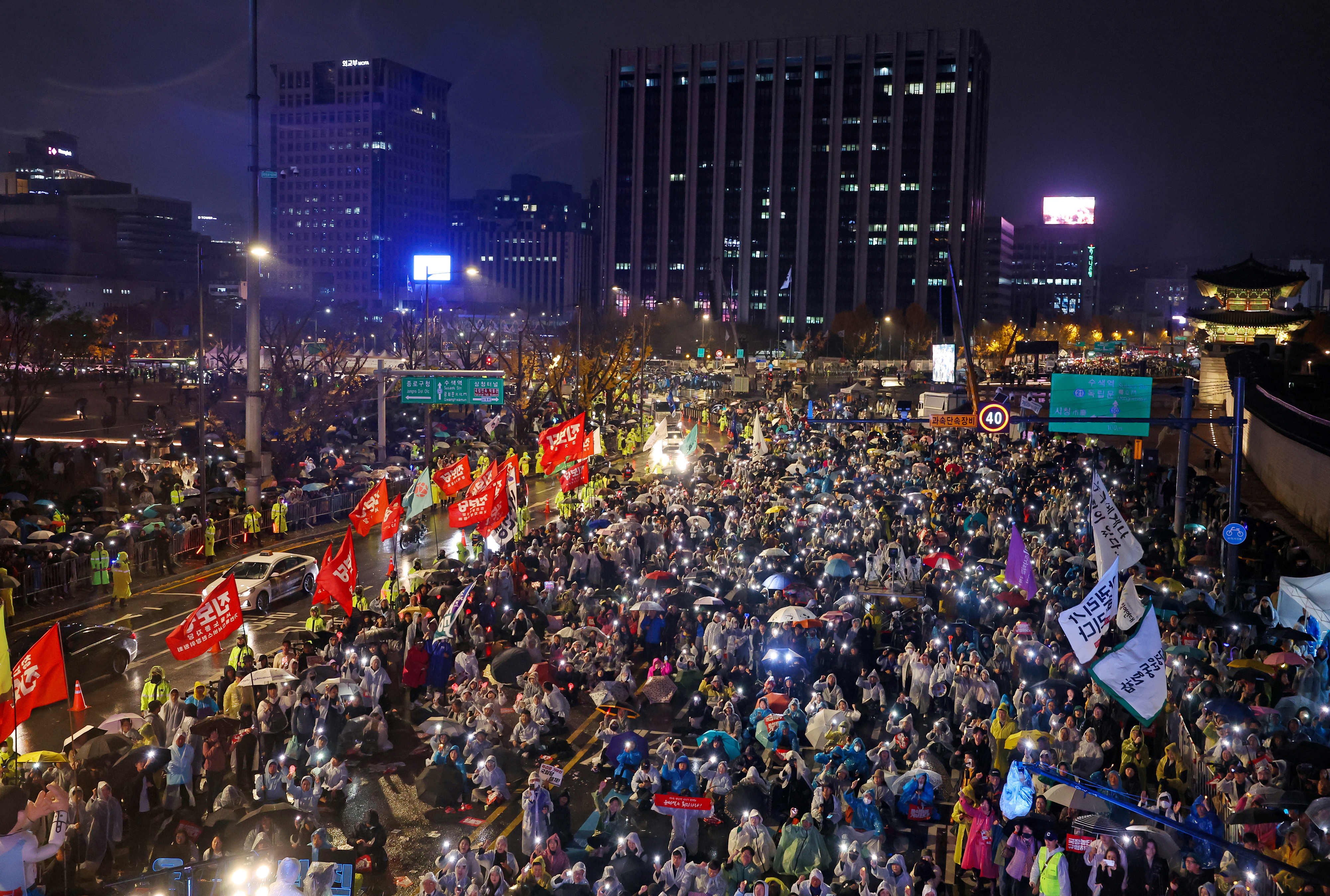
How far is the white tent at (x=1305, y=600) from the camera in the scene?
14711 mm

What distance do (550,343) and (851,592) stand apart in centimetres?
6517

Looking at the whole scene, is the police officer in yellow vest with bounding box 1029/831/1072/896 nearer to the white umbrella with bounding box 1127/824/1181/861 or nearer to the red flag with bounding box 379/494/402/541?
the white umbrella with bounding box 1127/824/1181/861

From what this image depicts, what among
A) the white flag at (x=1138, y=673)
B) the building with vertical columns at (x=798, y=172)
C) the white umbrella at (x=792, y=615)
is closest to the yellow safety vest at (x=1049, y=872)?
the white flag at (x=1138, y=673)

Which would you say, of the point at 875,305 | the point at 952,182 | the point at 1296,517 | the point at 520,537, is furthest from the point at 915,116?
the point at 520,537

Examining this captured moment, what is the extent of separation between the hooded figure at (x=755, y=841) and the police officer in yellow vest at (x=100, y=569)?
682 inches

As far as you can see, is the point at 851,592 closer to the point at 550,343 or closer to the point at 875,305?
the point at 550,343

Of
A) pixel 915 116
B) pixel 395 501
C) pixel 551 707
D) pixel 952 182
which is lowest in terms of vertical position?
pixel 551 707

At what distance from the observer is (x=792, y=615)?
57.2 feet

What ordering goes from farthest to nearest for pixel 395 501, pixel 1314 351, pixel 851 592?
pixel 1314 351 → pixel 395 501 → pixel 851 592

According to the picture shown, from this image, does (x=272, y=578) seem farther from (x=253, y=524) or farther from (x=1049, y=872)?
(x=1049, y=872)

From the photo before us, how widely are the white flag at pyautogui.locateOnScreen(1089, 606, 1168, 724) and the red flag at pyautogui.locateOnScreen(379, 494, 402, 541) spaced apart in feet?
48.1

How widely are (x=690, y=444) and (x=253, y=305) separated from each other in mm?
13627

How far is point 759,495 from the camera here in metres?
29.3

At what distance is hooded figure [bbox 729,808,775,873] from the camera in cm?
1095
